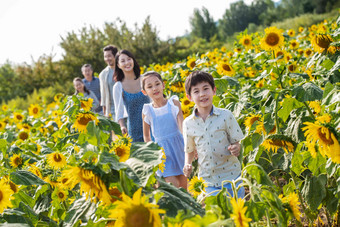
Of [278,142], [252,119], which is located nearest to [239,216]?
[278,142]

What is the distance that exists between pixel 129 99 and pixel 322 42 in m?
2.28

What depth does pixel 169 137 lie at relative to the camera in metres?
3.61

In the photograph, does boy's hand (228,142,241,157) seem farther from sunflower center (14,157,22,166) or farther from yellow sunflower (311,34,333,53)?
sunflower center (14,157,22,166)

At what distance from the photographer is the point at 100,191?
1.20 m

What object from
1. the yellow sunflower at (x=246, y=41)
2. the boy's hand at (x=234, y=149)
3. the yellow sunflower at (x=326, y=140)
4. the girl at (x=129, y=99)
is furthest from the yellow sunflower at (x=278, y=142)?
the yellow sunflower at (x=246, y=41)

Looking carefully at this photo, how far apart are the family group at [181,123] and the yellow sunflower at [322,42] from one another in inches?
32.3

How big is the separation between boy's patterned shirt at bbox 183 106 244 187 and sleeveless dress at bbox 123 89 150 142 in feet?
6.39

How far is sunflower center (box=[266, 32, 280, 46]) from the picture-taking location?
147 inches

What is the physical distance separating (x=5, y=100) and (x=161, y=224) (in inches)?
825

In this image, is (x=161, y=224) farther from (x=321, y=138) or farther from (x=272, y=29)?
(x=272, y=29)

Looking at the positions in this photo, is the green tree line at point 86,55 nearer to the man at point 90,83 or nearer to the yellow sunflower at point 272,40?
the man at point 90,83

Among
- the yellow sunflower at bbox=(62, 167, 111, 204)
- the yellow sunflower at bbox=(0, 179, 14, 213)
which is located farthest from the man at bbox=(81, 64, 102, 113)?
the yellow sunflower at bbox=(62, 167, 111, 204)

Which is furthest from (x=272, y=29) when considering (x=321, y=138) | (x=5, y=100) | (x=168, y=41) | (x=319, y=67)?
A: (x=5, y=100)

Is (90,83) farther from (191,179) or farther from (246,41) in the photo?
(191,179)
